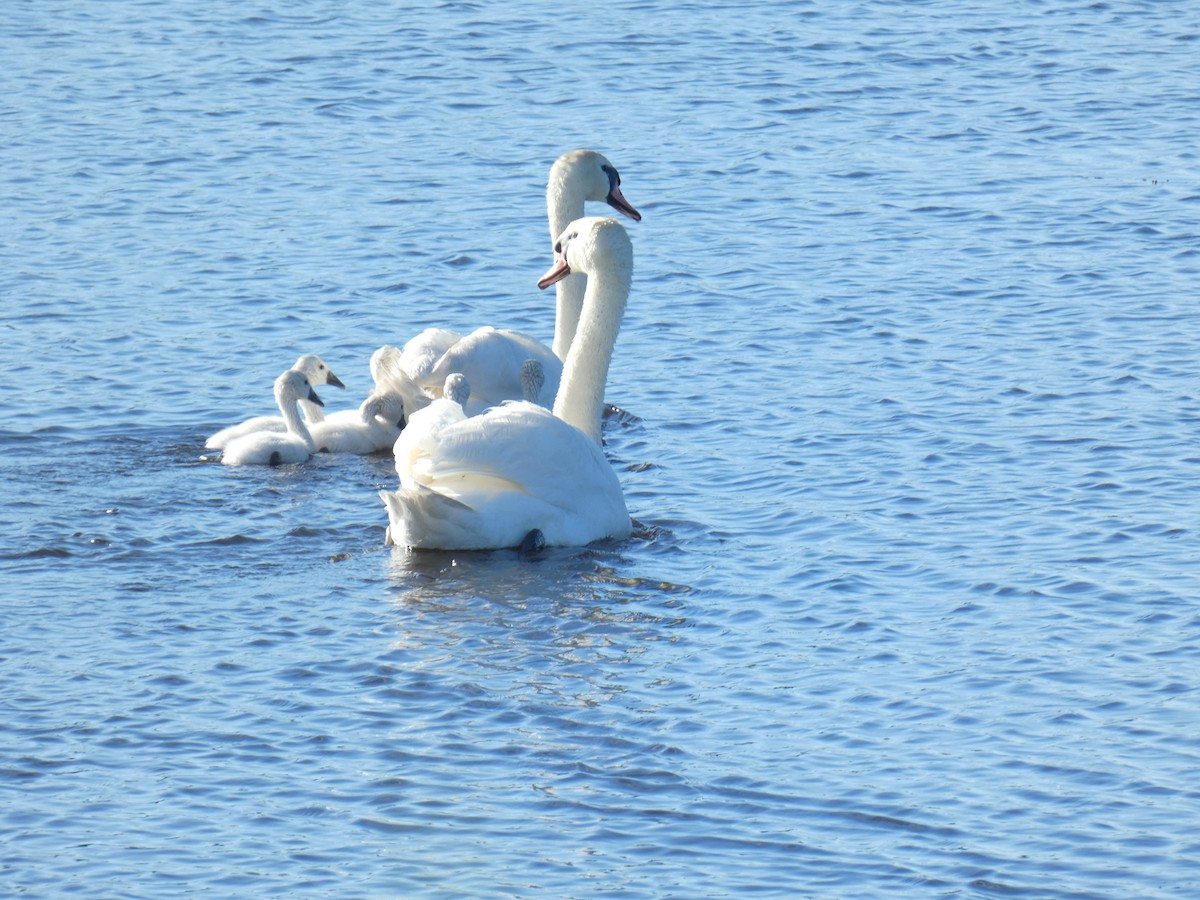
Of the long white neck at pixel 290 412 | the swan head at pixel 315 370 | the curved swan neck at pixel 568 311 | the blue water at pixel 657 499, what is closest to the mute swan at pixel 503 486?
the blue water at pixel 657 499

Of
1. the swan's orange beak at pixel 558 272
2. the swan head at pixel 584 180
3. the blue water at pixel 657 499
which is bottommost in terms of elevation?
the blue water at pixel 657 499

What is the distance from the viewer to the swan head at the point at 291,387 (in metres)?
11.6

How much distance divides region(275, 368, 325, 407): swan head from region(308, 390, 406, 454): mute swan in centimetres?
30

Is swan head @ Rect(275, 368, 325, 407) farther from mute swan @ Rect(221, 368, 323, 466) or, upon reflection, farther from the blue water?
the blue water

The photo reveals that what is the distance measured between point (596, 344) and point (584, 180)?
2.33 metres

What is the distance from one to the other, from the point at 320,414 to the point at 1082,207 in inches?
252

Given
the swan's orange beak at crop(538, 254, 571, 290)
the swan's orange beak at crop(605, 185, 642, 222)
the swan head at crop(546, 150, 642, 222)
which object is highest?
the swan head at crop(546, 150, 642, 222)

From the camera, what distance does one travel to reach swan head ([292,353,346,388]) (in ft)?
40.2

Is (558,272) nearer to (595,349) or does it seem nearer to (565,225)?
(595,349)

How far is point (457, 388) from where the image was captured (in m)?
11.6

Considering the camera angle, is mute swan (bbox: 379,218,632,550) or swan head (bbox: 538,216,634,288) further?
swan head (bbox: 538,216,634,288)

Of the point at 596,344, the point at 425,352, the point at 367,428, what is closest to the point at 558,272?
the point at 596,344

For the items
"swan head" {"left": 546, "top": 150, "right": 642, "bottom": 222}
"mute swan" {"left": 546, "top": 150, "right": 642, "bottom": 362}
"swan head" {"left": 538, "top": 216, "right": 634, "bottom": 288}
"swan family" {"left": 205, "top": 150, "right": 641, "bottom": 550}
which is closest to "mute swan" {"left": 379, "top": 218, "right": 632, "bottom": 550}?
"swan family" {"left": 205, "top": 150, "right": 641, "bottom": 550}

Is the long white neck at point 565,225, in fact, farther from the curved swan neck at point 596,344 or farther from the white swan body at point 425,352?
the curved swan neck at point 596,344
